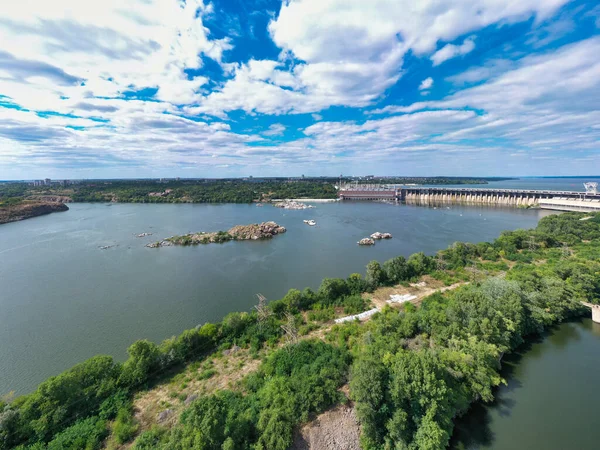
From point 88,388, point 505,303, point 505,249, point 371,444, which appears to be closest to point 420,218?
point 505,249

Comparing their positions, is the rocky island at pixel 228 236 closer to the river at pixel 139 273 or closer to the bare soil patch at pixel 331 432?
the river at pixel 139 273

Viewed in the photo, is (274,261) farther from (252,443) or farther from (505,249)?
(505,249)

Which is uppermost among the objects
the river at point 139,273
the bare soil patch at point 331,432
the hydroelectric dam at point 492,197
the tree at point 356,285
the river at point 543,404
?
the hydroelectric dam at point 492,197

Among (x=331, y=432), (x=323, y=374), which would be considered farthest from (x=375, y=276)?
(x=331, y=432)

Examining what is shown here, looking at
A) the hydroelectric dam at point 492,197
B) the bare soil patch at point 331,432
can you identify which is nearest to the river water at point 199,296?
the bare soil patch at point 331,432

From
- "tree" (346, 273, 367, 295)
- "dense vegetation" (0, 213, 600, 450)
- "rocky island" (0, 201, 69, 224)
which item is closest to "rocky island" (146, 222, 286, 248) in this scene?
"tree" (346, 273, 367, 295)

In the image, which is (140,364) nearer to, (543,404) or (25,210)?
(543,404)
